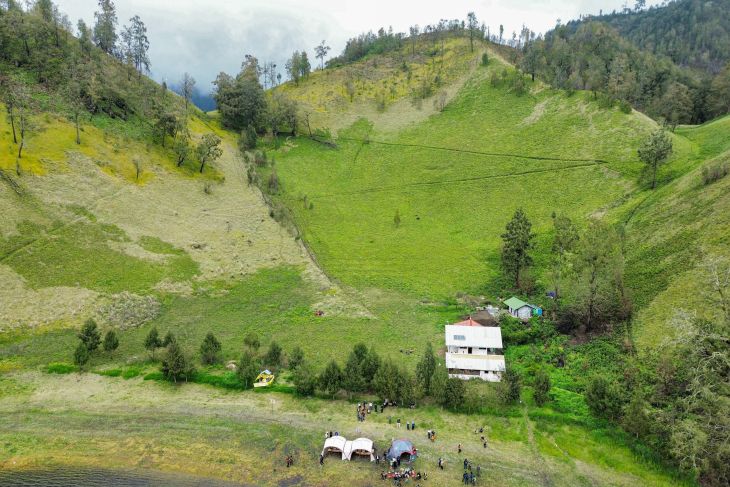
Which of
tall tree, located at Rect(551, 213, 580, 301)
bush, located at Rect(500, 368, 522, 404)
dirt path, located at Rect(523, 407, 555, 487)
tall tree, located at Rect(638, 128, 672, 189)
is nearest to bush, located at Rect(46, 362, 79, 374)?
bush, located at Rect(500, 368, 522, 404)

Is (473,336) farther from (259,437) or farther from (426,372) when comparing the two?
(259,437)

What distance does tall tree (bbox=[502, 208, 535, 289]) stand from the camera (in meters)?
66.8

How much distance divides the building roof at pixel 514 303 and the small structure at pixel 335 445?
32.6 meters

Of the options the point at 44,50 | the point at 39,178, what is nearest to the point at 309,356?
the point at 39,178

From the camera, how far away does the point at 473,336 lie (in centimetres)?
5653

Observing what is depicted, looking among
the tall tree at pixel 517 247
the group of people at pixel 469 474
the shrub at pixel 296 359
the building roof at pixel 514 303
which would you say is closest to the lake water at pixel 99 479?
the shrub at pixel 296 359

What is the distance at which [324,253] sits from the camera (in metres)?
83.7

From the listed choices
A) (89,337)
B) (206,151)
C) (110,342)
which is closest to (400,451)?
(110,342)

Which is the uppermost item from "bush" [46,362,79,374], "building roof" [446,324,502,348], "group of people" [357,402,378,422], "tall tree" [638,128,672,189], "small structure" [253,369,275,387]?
"tall tree" [638,128,672,189]

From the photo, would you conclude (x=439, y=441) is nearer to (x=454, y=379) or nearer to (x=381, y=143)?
(x=454, y=379)

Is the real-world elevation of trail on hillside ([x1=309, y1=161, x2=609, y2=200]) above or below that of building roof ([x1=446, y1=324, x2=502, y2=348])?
above

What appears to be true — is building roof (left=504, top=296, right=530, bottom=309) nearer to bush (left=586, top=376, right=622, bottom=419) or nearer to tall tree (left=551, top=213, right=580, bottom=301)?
tall tree (left=551, top=213, right=580, bottom=301)

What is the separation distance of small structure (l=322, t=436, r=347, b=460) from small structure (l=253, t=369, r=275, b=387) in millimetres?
11880

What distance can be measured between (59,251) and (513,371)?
63.1 meters
